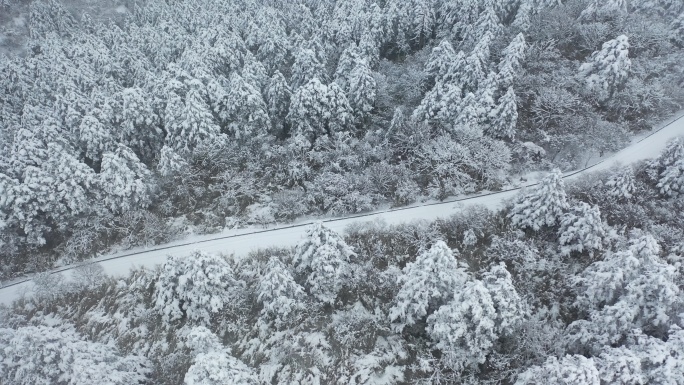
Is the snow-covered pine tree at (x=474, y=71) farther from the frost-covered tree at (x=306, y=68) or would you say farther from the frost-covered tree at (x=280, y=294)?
the frost-covered tree at (x=280, y=294)

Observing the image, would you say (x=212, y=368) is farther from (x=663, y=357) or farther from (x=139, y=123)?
(x=139, y=123)

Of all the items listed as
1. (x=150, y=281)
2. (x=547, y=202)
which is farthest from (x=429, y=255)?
(x=150, y=281)

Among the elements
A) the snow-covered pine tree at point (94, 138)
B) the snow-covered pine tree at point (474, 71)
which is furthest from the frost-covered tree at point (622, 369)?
the snow-covered pine tree at point (94, 138)

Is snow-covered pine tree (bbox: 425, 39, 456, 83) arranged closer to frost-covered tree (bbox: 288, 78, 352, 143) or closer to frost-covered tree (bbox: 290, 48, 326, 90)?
frost-covered tree (bbox: 288, 78, 352, 143)

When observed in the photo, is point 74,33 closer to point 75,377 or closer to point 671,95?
point 75,377

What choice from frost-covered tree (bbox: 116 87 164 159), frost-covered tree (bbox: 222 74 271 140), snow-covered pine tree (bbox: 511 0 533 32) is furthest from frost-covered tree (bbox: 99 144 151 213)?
snow-covered pine tree (bbox: 511 0 533 32)

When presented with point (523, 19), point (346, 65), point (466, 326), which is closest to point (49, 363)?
point (466, 326)

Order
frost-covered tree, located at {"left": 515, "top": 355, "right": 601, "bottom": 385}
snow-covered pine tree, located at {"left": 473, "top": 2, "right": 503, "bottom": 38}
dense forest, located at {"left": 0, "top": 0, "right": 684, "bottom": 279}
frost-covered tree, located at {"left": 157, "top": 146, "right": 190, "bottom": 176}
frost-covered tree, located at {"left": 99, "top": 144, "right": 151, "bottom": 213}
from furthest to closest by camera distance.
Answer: snow-covered pine tree, located at {"left": 473, "top": 2, "right": 503, "bottom": 38}
frost-covered tree, located at {"left": 157, "top": 146, "right": 190, "bottom": 176}
dense forest, located at {"left": 0, "top": 0, "right": 684, "bottom": 279}
frost-covered tree, located at {"left": 99, "top": 144, "right": 151, "bottom": 213}
frost-covered tree, located at {"left": 515, "top": 355, "right": 601, "bottom": 385}

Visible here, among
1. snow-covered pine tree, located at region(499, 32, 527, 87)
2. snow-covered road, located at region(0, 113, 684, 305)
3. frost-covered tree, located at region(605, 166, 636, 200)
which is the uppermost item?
snow-covered pine tree, located at region(499, 32, 527, 87)
